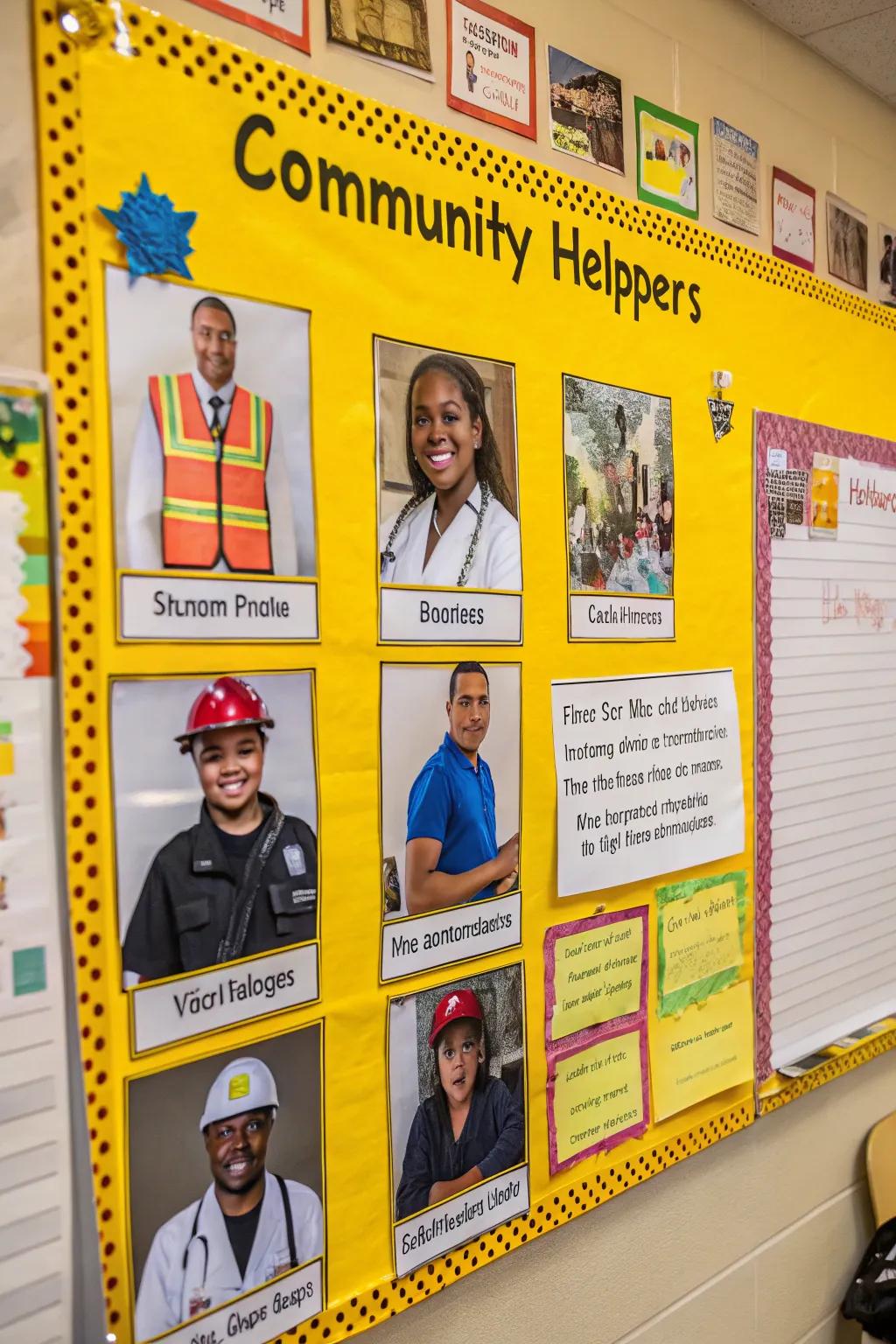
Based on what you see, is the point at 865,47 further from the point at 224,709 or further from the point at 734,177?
the point at 224,709

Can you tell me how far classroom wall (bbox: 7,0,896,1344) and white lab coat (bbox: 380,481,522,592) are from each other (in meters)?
0.36

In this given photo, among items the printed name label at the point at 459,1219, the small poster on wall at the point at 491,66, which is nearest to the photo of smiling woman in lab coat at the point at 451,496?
the small poster on wall at the point at 491,66

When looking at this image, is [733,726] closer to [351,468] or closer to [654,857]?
[654,857]

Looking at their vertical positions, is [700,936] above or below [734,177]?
below

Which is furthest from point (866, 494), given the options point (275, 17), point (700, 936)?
point (275, 17)

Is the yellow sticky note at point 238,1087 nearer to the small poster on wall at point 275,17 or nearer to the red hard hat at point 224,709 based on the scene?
the red hard hat at point 224,709

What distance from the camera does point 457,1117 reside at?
1.02 meters

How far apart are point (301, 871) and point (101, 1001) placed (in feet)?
0.64

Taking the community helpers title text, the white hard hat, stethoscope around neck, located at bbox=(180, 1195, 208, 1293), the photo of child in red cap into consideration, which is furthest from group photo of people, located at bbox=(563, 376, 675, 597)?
stethoscope around neck, located at bbox=(180, 1195, 208, 1293)

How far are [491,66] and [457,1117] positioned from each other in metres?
1.07

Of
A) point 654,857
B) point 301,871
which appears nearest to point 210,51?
point 301,871

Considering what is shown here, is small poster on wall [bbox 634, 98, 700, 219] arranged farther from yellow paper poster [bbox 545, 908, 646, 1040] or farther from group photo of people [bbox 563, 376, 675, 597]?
yellow paper poster [bbox 545, 908, 646, 1040]

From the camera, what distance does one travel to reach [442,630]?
1001mm

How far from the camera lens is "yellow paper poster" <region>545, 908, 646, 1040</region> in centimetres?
112
